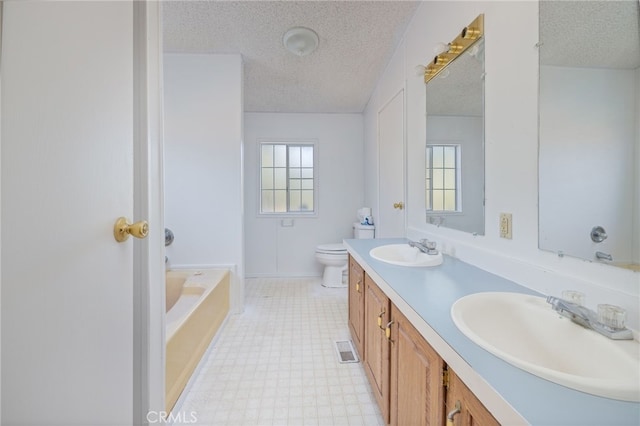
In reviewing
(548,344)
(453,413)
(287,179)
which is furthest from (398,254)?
(287,179)

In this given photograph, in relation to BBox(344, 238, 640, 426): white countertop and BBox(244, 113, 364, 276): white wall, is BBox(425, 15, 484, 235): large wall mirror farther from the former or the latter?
BBox(244, 113, 364, 276): white wall

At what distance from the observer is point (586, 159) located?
0.79 m

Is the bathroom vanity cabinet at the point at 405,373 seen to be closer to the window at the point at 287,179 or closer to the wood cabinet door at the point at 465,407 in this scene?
the wood cabinet door at the point at 465,407

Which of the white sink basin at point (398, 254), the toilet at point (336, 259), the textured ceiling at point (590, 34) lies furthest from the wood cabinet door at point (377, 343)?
the toilet at point (336, 259)

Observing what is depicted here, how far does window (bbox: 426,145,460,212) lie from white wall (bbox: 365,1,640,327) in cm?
20

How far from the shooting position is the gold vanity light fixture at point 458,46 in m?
1.23

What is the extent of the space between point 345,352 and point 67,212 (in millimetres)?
1810

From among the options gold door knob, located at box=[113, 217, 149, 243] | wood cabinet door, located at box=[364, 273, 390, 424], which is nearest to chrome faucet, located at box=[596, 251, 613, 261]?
wood cabinet door, located at box=[364, 273, 390, 424]

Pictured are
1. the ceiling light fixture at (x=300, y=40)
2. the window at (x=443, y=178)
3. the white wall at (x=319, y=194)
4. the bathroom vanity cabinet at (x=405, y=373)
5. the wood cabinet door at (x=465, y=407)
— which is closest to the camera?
the wood cabinet door at (x=465, y=407)

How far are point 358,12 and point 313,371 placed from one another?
245cm

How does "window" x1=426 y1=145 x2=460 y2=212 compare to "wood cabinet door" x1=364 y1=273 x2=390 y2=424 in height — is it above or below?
above

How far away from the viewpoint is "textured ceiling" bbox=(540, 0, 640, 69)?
68 centimetres

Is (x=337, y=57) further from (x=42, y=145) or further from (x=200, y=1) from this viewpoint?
(x=42, y=145)

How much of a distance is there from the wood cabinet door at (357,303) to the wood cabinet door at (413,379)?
1.71ft
